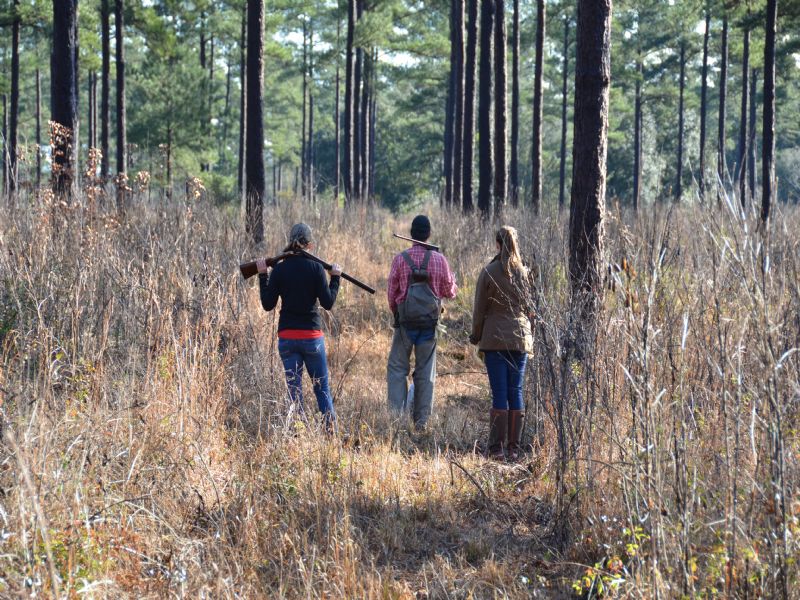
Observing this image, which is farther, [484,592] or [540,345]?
[540,345]

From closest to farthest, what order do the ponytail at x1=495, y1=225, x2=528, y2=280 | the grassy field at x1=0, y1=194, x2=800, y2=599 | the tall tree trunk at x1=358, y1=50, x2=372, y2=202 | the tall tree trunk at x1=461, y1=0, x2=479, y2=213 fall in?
the grassy field at x1=0, y1=194, x2=800, y2=599, the ponytail at x1=495, y1=225, x2=528, y2=280, the tall tree trunk at x1=461, y1=0, x2=479, y2=213, the tall tree trunk at x1=358, y1=50, x2=372, y2=202

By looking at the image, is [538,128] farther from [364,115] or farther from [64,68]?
[64,68]

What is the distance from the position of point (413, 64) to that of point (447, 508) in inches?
1396

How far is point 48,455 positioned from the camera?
381 centimetres

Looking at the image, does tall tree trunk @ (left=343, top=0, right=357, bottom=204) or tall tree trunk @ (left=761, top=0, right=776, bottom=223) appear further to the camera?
tall tree trunk @ (left=343, top=0, right=357, bottom=204)

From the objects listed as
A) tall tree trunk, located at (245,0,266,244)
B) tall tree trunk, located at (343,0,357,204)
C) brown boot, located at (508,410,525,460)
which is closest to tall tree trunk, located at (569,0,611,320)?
brown boot, located at (508,410,525,460)

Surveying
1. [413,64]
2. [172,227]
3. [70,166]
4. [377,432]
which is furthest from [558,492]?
[413,64]

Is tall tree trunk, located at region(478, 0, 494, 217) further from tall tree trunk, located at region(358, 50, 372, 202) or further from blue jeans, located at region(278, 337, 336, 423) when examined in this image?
tall tree trunk, located at region(358, 50, 372, 202)

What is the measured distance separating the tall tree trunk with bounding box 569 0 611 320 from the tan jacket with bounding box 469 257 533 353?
96 centimetres

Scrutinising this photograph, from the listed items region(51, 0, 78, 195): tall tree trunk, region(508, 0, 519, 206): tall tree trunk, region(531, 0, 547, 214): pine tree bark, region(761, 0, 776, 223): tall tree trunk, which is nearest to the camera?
region(51, 0, 78, 195): tall tree trunk

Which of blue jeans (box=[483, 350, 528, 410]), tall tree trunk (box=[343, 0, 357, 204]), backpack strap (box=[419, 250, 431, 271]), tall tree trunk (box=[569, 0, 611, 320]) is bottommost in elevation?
blue jeans (box=[483, 350, 528, 410])

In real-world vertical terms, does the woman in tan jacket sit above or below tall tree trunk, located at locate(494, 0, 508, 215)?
below

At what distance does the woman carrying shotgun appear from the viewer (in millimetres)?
6355

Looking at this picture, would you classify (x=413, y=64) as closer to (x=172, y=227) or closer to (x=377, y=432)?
(x=172, y=227)
